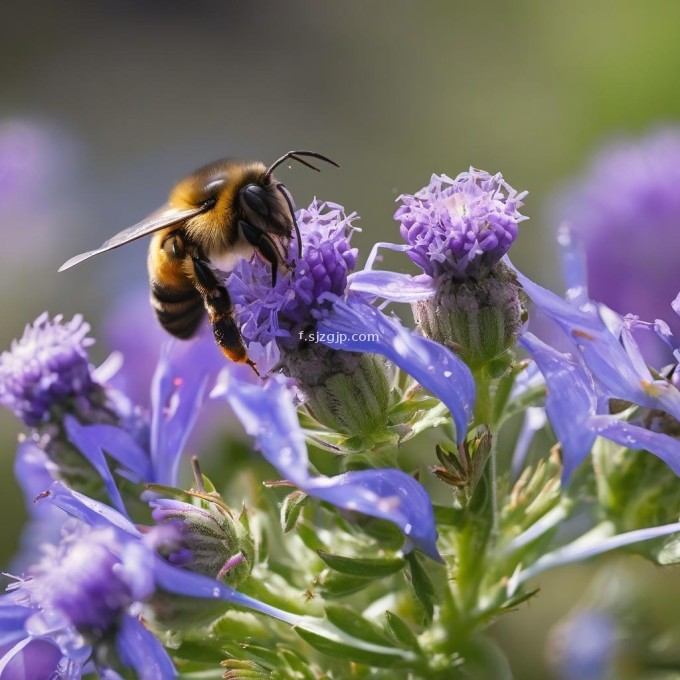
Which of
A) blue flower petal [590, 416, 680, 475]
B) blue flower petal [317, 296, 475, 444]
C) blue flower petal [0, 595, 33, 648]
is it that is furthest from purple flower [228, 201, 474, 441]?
blue flower petal [0, 595, 33, 648]

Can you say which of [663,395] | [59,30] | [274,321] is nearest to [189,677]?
[274,321]

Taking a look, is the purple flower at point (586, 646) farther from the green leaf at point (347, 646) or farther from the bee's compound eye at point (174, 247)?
the bee's compound eye at point (174, 247)

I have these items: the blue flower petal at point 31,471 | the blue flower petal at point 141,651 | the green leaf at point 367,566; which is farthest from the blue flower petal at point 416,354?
the blue flower petal at point 31,471

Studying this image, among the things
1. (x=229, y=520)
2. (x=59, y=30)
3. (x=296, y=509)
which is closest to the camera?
(x=296, y=509)

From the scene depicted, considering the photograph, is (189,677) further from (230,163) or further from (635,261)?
(635,261)

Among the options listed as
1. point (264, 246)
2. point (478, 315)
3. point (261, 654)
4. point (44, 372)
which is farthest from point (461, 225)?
point (44, 372)

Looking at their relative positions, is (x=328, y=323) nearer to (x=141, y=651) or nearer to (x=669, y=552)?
(x=141, y=651)

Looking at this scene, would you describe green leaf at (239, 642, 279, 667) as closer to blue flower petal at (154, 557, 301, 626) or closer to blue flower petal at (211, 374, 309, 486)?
blue flower petal at (154, 557, 301, 626)
